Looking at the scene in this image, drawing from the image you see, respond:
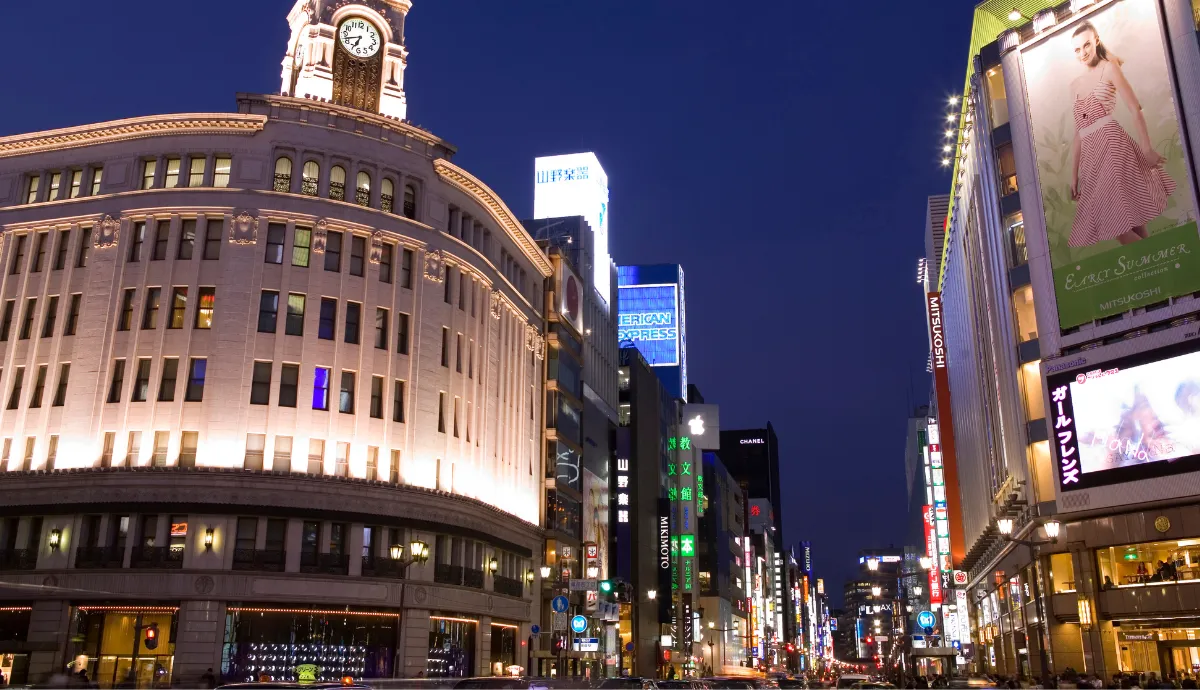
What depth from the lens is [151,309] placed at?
4734 centimetres

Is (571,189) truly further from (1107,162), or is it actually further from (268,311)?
(1107,162)

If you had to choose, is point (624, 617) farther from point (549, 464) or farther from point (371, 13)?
point (371, 13)

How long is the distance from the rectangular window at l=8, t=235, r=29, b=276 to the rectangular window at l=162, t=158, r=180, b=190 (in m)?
7.93

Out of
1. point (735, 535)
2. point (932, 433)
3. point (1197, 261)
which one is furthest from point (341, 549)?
point (735, 535)

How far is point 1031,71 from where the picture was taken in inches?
1918

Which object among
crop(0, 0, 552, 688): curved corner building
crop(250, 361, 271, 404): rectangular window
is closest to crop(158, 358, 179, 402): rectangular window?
crop(0, 0, 552, 688): curved corner building

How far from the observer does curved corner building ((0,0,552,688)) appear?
139 ft

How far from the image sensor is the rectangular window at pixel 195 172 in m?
49.6

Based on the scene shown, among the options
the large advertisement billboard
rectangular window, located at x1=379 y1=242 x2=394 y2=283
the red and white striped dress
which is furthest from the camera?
the large advertisement billboard

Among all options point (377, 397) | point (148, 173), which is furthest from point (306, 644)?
point (148, 173)

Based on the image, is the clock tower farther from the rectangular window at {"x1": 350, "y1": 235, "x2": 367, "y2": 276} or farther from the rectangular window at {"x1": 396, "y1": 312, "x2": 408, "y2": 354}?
the rectangular window at {"x1": 396, "y1": 312, "x2": 408, "y2": 354}

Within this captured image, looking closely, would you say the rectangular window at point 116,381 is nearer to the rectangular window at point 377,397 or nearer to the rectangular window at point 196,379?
the rectangular window at point 196,379

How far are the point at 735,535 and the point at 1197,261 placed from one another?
114 meters

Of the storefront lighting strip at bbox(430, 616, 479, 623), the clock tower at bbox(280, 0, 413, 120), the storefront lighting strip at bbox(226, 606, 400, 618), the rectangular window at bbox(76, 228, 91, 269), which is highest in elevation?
the clock tower at bbox(280, 0, 413, 120)
